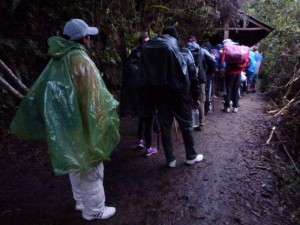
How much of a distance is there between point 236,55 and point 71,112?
581 cm

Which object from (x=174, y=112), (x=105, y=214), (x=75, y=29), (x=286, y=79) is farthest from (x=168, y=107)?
(x=286, y=79)

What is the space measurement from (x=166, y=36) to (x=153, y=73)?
22.8 inches

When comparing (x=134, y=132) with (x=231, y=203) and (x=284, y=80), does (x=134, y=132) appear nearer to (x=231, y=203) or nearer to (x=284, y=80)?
(x=231, y=203)

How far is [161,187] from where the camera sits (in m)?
4.13

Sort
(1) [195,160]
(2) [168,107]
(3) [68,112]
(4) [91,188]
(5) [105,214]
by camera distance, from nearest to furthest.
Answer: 1. (3) [68,112]
2. (4) [91,188]
3. (5) [105,214]
4. (2) [168,107]
5. (1) [195,160]

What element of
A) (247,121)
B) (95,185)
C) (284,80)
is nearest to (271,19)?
(284,80)

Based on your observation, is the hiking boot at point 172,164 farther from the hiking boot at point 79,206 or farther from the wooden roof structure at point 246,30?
the wooden roof structure at point 246,30

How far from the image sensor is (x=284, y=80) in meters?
11.2

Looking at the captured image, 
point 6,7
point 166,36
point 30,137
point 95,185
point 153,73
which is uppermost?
point 6,7

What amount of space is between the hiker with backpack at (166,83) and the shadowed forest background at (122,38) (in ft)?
6.03

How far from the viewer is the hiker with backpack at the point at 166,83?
407 centimetres

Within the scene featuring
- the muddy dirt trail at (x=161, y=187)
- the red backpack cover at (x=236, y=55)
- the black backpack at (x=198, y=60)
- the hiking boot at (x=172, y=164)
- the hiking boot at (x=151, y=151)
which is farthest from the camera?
the red backpack cover at (x=236, y=55)

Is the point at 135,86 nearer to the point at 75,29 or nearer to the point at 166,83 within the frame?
the point at 166,83

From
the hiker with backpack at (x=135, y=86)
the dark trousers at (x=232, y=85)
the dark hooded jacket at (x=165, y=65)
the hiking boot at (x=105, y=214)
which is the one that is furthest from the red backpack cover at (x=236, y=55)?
the hiking boot at (x=105, y=214)
